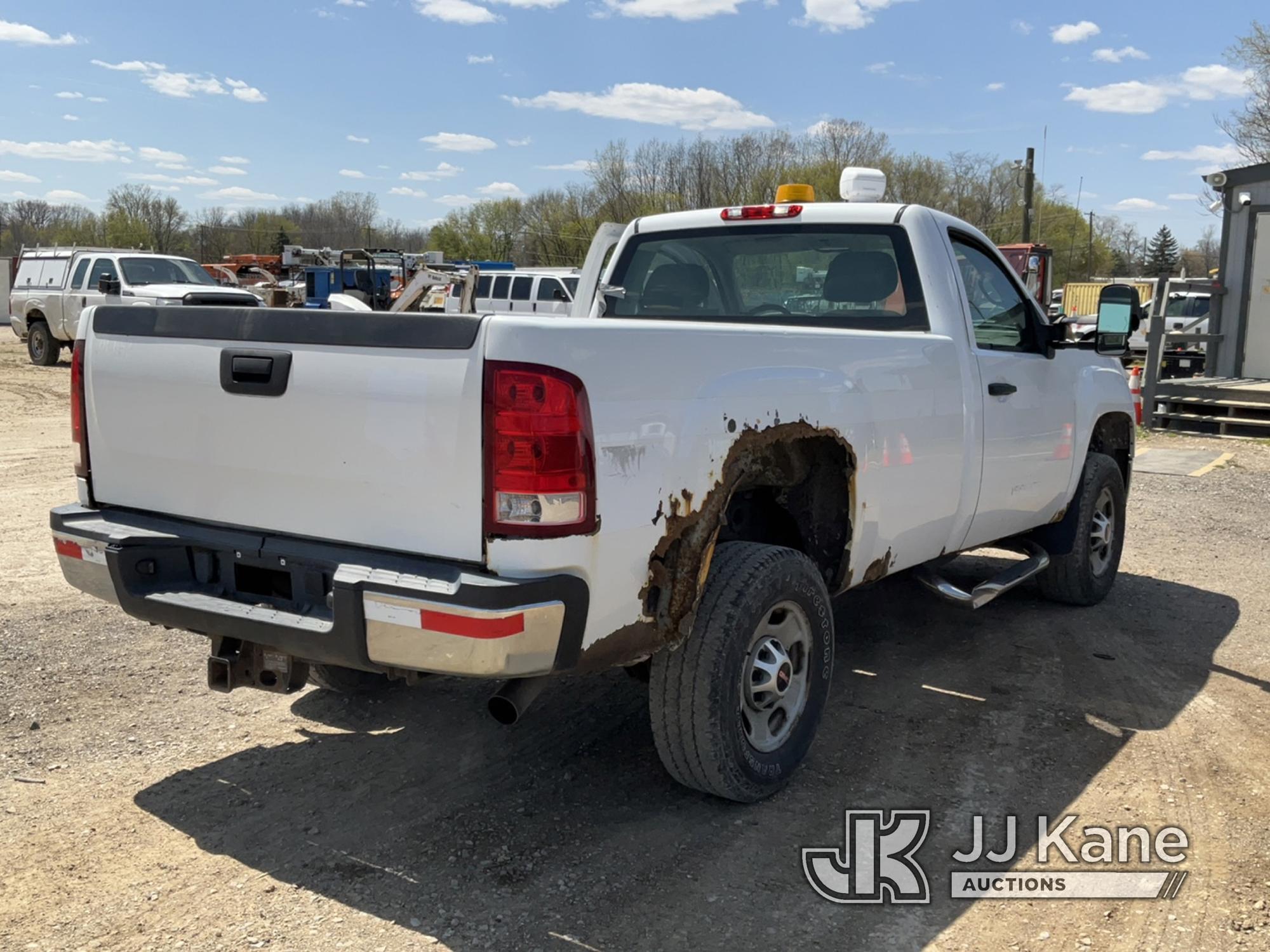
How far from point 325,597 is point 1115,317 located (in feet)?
12.4

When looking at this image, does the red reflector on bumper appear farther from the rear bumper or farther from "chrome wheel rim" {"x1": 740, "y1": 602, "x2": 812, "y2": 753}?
"chrome wheel rim" {"x1": 740, "y1": 602, "x2": 812, "y2": 753}

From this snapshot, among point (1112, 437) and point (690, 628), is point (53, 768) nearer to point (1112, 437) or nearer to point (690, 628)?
point (690, 628)

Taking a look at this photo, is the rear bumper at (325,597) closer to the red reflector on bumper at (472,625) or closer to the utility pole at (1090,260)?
the red reflector on bumper at (472,625)

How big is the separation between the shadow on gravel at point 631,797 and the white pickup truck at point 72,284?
15601 mm

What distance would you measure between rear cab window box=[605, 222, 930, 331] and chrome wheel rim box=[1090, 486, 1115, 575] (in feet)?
7.19

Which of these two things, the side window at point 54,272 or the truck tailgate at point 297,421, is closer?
the truck tailgate at point 297,421

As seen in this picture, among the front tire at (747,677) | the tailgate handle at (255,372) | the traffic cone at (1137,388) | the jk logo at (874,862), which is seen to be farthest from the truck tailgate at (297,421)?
the traffic cone at (1137,388)

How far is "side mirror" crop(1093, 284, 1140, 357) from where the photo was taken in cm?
492

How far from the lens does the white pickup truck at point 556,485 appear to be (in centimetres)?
279

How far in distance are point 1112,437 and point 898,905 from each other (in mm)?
3972

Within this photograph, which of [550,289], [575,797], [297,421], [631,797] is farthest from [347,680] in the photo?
[550,289]

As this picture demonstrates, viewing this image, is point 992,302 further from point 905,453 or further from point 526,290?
point 526,290

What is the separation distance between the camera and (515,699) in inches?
121

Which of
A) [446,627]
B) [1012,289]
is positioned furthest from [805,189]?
[446,627]
